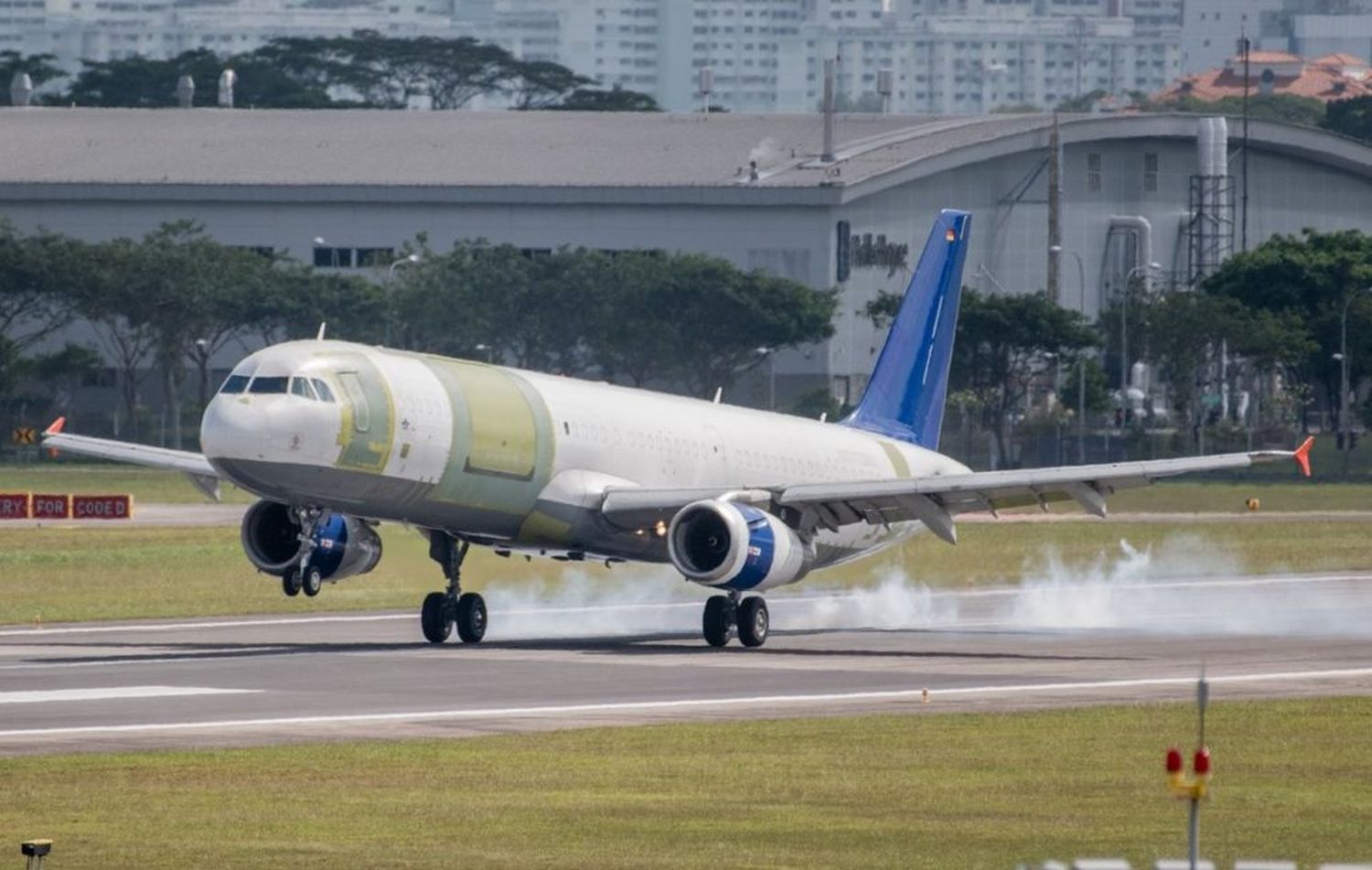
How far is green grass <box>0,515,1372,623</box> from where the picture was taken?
59.2 metres

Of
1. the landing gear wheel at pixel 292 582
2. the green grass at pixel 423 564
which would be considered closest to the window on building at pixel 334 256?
the green grass at pixel 423 564

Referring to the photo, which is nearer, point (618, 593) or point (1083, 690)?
point (1083, 690)

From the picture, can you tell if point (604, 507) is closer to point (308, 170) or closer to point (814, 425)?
point (814, 425)

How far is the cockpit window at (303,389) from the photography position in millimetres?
44969

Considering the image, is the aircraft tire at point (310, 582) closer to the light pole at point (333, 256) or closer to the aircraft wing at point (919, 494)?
the aircraft wing at point (919, 494)

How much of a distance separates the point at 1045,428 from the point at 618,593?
78998mm

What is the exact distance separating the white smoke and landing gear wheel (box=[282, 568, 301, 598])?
23.8ft

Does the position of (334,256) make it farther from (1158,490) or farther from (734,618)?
(734,618)

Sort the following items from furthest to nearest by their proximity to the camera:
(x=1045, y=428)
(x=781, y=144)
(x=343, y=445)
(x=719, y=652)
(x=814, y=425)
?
(x=781, y=144) → (x=1045, y=428) → (x=814, y=425) → (x=719, y=652) → (x=343, y=445)

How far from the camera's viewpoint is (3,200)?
16325 centimetres

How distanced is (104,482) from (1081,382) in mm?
50431

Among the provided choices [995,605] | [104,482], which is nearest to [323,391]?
[995,605]

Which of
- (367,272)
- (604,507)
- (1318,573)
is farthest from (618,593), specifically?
(367,272)

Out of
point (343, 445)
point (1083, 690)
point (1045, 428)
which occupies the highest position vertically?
point (343, 445)
